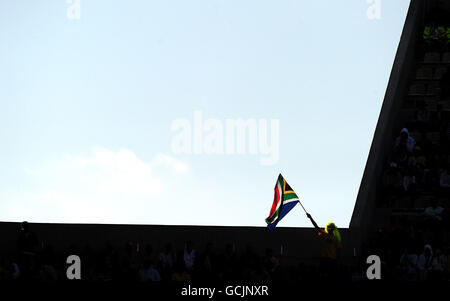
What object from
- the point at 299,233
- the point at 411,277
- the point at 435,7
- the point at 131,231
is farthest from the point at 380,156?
the point at 435,7

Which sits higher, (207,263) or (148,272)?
(207,263)

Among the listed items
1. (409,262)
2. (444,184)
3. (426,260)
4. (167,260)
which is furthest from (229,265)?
(444,184)

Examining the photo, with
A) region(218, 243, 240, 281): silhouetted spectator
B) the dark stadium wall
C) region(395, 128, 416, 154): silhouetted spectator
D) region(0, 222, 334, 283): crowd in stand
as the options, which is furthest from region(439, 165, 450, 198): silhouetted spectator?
region(218, 243, 240, 281): silhouetted spectator

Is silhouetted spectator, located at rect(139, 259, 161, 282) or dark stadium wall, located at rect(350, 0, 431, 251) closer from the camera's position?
silhouetted spectator, located at rect(139, 259, 161, 282)

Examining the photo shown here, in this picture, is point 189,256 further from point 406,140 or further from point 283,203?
point 406,140

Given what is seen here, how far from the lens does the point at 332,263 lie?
21.5m

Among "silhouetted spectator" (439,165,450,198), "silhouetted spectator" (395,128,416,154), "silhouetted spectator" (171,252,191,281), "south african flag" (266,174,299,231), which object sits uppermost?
"silhouetted spectator" (395,128,416,154)

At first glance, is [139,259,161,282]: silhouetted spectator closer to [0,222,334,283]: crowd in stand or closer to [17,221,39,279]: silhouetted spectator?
[0,222,334,283]: crowd in stand

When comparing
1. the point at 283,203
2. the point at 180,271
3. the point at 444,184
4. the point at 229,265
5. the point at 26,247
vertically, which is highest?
the point at 444,184

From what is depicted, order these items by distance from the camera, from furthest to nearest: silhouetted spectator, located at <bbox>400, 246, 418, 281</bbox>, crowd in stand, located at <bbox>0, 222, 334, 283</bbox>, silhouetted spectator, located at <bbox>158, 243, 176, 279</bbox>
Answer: silhouetted spectator, located at <bbox>400, 246, 418, 281</bbox> → silhouetted spectator, located at <bbox>158, 243, 176, 279</bbox> → crowd in stand, located at <bbox>0, 222, 334, 283</bbox>
